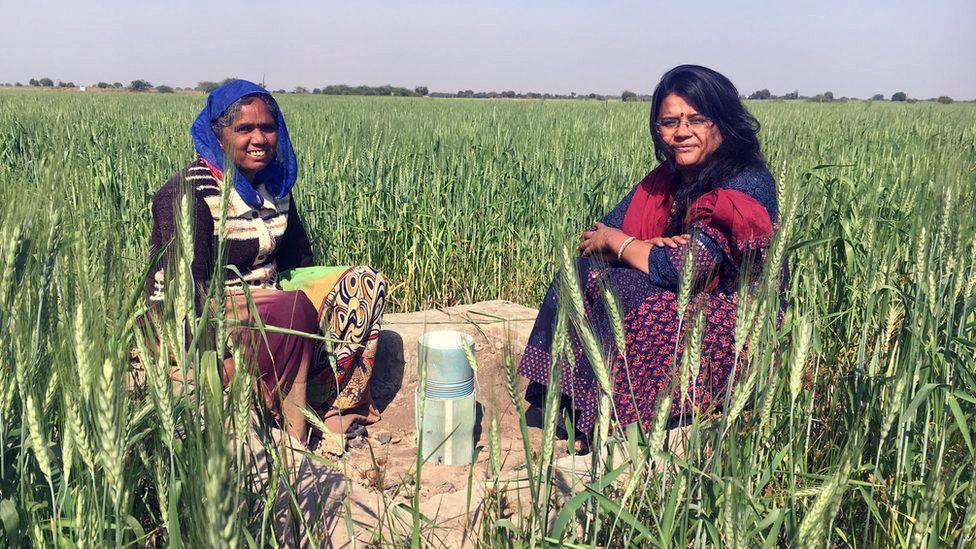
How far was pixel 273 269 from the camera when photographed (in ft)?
9.43

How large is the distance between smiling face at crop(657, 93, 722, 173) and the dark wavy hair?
2cm

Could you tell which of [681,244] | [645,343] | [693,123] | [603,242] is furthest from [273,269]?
[693,123]

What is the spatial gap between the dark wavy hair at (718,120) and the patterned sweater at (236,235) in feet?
5.05

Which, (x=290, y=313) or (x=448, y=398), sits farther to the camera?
(x=448, y=398)

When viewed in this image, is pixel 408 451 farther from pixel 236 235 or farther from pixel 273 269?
pixel 236 235

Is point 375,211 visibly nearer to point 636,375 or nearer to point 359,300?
point 359,300

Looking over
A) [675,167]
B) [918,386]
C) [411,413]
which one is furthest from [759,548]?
[411,413]

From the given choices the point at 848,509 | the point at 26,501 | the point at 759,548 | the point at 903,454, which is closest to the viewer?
the point at 26,501

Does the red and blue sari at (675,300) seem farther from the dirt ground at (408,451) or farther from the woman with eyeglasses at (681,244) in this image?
the dirt ground at (408,451)

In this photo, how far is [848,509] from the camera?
1610 millimetres

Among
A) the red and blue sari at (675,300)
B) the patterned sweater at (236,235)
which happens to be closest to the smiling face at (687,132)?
the red and blue sari at (675,300)

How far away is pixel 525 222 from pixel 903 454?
281 centimetres

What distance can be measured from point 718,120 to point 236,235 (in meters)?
1.75

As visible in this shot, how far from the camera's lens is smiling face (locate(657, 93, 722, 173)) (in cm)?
258
